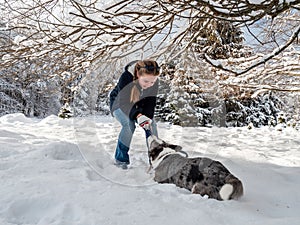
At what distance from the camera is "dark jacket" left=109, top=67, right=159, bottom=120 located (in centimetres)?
304

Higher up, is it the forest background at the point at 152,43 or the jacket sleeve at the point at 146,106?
the forest background at the point at 152,43

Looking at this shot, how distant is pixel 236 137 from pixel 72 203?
4.50 m

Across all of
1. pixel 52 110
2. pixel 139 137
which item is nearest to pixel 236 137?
pixel 139 137

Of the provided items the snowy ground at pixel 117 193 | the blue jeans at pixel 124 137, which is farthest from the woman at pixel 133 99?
the snowy ground at pixel 117 193

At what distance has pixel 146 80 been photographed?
117 inches

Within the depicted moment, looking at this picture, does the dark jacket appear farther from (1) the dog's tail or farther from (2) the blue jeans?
(1) the dog's tail

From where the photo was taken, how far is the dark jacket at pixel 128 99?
304 centimetres

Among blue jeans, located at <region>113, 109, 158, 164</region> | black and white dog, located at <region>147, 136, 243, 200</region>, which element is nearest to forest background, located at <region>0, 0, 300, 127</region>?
blue jeans, located at <region>113, 109, 158, 164</region>

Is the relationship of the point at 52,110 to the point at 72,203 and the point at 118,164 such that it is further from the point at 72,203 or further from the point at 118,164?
the point at 72,203

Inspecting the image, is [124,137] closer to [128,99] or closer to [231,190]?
[128,99]

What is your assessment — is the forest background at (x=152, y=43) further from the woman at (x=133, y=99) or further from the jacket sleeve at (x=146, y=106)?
the jacket sleeve at (x=146, y=106)

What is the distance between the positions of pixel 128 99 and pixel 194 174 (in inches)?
47.7

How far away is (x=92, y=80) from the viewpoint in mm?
3879

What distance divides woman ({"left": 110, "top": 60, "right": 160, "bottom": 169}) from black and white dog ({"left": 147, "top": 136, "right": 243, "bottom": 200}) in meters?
0.38
